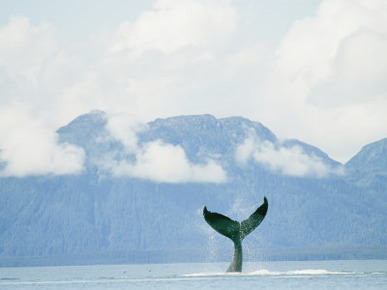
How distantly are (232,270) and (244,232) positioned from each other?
7879 millimetres

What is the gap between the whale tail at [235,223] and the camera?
142 feet

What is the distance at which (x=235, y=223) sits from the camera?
4481 cm

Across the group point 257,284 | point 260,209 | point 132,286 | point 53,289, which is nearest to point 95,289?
point 132,286

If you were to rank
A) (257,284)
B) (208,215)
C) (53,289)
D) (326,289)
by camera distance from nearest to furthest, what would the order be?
(208,215)
(326,289)
(257,284)
(53,289)

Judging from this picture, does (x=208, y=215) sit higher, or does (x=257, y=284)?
(x=208, y=215)

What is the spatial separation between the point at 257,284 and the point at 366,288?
7.54 m

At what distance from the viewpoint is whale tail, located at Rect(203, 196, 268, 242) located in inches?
1708

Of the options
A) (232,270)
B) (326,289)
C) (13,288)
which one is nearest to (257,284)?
(232,270)

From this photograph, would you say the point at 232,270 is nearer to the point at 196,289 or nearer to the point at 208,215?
the point at 196,289

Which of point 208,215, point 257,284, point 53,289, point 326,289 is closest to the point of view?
point 208,215

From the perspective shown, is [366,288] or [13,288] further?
[13,288]

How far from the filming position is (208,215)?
1692 inches

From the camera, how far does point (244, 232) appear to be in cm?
4522

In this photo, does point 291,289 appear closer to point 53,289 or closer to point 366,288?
point 366,288
